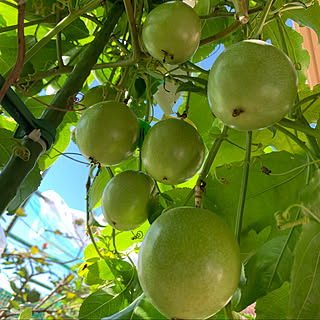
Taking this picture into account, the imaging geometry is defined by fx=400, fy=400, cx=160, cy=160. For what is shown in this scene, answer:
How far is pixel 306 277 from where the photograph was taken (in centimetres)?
29

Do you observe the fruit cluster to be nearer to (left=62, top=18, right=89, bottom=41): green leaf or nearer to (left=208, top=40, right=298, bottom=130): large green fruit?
(left=208, top=40, right=298, bottom=130): large green fruit

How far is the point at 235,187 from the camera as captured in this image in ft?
1.37

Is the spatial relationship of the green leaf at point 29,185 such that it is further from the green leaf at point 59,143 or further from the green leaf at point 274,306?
the green leaf at point 274,306

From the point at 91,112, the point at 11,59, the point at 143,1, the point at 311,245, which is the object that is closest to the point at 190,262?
the point at 311,245

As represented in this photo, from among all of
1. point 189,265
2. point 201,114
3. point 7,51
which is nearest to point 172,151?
point 189,265

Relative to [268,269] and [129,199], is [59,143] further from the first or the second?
[268,269]

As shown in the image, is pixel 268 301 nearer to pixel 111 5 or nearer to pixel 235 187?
pixel 235 187

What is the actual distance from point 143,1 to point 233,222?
0.28 metres

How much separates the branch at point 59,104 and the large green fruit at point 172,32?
80mm

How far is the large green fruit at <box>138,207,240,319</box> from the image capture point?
0.26 meters

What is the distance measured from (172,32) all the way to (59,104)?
5.2 inches

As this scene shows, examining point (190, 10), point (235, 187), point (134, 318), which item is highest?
point (190, 10)

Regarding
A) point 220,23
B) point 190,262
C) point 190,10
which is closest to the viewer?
point 190,262

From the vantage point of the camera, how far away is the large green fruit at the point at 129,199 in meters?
0.42
